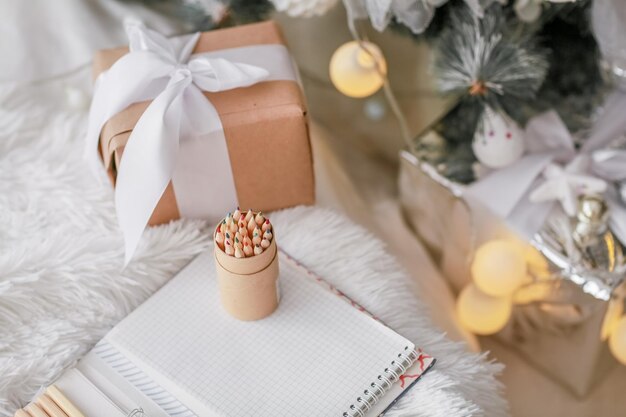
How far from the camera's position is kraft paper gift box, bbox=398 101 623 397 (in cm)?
94

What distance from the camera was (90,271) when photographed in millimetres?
794

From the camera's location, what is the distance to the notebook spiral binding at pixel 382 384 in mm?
693

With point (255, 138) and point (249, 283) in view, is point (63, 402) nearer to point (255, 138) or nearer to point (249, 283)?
point (249, 283)

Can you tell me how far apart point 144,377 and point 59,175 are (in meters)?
0.28

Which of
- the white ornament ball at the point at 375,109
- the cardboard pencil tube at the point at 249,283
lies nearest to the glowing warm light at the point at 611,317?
the cardboard pencil tube at the point at 249,283

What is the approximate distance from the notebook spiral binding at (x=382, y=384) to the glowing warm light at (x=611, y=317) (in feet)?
1.06

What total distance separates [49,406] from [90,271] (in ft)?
0.51

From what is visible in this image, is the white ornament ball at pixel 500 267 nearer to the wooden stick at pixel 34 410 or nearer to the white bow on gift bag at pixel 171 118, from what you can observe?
the white bow on gift bag at pixel 171 118

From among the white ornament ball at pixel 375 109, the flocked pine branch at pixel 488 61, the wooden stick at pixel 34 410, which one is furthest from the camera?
the white ornament ball at pixel 375 109

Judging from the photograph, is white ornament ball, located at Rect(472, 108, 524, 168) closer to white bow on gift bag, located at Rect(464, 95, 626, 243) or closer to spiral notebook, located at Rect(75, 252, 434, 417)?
white bow on gift bag, located at Rect(464, 95, 626, 243)

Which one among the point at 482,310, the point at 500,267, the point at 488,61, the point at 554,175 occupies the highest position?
the point at 488,61

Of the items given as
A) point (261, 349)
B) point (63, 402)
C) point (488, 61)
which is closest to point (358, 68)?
point (488, 61)

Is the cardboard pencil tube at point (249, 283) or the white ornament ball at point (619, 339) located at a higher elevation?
the cardboard pencil tube at point (249, 283)

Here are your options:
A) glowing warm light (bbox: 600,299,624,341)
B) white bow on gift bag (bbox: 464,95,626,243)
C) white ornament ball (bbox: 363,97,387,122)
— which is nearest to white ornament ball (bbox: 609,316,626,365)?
glowing warm light (bbox: 600,299,624,341)
